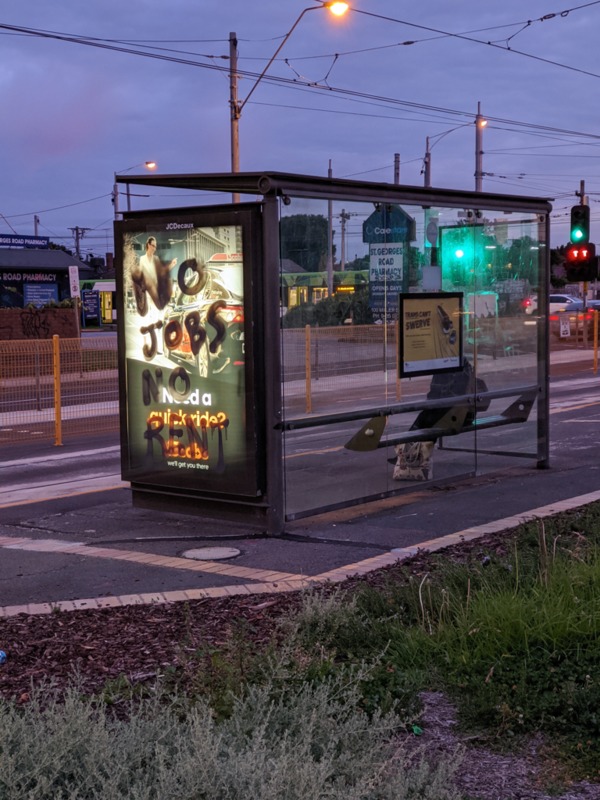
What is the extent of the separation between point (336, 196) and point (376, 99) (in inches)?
1054

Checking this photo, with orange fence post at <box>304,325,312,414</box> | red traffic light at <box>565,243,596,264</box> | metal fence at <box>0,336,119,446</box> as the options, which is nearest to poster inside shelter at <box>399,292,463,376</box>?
orange fence post at <box>304,325,312,414</box>

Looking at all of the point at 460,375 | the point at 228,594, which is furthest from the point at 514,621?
the point at 460,375

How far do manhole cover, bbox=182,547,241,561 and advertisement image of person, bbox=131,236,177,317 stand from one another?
2.24 meters

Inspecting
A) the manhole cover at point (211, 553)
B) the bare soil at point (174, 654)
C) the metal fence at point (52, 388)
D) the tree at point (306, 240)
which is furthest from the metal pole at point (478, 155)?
the bare soil at point (174, 654)

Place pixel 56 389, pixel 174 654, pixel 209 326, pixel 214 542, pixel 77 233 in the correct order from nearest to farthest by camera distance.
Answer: pixel 174 654 < pixel 214 542 < pixel 209 326 < pixel 56 389 < pixel 77 233

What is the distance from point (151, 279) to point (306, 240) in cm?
149

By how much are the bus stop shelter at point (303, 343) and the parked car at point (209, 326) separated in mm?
15

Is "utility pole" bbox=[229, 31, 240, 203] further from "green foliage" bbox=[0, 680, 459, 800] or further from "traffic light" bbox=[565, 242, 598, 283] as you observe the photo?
"green foliage" bbox=[0, 680, 459, 800]

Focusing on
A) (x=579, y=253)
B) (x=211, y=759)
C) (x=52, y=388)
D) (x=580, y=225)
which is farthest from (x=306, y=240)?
(x=52, y=388)

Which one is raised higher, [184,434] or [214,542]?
[184,434]

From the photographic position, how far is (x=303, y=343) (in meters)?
8.99

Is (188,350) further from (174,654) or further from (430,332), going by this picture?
(174,654)

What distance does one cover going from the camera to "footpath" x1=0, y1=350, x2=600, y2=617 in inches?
281

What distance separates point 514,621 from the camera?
16.6 feet
